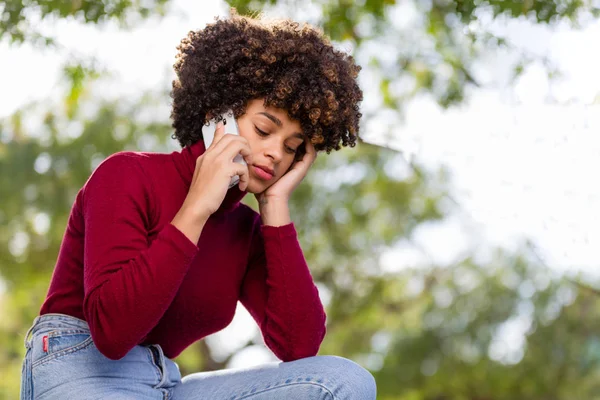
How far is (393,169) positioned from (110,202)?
6.62 m

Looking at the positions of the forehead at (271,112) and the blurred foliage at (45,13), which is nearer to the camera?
the forehead at (271,112)

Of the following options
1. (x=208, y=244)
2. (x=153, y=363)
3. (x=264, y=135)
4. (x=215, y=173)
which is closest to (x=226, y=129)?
(x=264, y=135)

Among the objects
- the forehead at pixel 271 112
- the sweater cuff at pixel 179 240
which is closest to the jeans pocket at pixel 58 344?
the sweater cuff at pixel 179 240

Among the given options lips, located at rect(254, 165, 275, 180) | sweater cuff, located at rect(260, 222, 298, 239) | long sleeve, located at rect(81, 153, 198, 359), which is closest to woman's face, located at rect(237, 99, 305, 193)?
lips, located at rect(254, 165, 275, 180)

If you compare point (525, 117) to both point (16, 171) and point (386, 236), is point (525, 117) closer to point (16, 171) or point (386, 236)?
point (386, 236)

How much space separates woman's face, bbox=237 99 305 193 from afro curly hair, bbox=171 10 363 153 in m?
0.02

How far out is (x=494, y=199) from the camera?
4531mm

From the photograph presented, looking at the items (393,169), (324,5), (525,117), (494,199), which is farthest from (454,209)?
(324,5)

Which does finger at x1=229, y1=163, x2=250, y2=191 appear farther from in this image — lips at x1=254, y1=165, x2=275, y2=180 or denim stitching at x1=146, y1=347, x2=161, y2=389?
denim stitching at x1=146, y1=347, x2=161, y2=389

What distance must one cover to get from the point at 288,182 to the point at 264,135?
171 millimetres

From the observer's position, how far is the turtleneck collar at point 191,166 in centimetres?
198

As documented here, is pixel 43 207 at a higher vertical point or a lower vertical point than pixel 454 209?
higher

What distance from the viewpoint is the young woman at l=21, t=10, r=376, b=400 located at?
1715 millimetres

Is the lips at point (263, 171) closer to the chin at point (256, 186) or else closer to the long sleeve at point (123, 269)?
the chin at point (256, 186)
